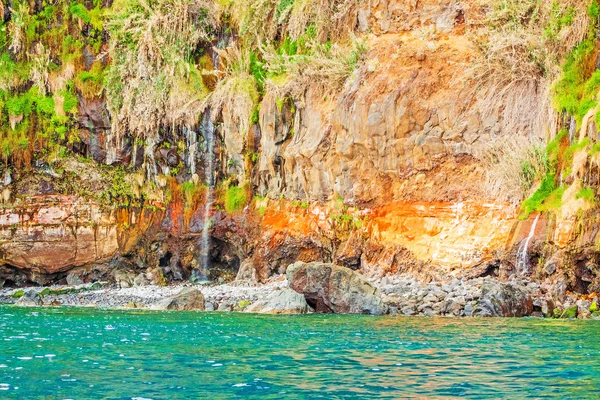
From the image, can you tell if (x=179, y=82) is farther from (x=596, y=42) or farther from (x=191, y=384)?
(x=191, y=384)

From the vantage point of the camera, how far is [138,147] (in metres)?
29.6

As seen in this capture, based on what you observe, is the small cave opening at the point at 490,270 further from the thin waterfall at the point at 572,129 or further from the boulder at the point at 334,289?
the thin waterfall at the point at 572,129

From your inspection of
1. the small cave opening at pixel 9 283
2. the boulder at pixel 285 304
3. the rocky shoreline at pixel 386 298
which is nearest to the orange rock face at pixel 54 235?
the small cave opening at pixel 9 283

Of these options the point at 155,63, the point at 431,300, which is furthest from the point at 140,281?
the point at 431,300

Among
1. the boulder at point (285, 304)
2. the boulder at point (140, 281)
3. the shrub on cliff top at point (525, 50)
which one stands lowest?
the boulder at point (140, 281)

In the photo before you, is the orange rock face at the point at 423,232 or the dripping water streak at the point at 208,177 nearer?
the orange rock face at the point at 423,232

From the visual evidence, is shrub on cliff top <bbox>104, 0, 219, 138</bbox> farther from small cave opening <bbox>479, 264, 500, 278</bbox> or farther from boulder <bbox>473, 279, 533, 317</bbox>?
boulder <bbox>473, 279, 533, 317</bbox>

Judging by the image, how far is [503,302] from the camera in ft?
53.0

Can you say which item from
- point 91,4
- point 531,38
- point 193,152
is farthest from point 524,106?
point 91,4

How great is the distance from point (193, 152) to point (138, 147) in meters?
2.43

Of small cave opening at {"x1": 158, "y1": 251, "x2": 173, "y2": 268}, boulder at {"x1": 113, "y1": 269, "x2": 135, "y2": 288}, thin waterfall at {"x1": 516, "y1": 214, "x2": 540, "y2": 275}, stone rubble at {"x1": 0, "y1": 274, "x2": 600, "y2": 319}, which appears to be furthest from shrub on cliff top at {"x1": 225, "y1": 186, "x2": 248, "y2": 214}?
thin waterfall at {"x1": 516, "y1": 214, "x2": 540, "y2": 275}

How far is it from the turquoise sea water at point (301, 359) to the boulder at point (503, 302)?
3.48ft

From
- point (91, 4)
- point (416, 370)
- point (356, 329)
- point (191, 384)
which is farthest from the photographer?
point (91, 4)

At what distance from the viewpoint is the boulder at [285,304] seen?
58.2 ft
